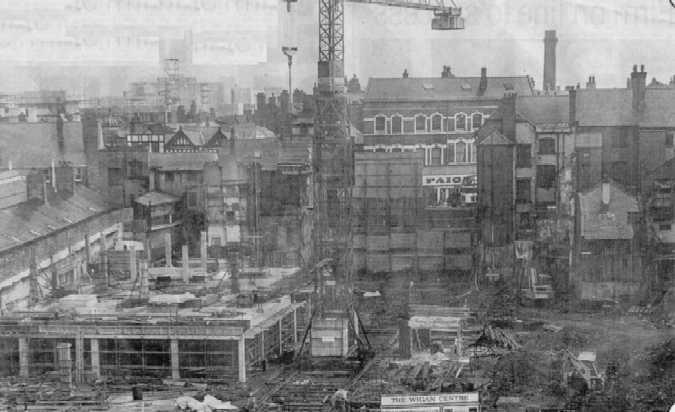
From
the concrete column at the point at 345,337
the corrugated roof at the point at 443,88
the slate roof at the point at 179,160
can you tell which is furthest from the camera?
the corrugated roof at the point at 443,88

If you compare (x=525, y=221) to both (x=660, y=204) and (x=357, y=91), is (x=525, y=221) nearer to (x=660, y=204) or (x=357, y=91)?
(x=660, y=204)

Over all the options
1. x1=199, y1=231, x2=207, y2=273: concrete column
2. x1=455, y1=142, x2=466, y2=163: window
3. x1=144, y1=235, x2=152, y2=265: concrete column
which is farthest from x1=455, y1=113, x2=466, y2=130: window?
x1=144, y1=235, x2=152, y2=265: concrete column

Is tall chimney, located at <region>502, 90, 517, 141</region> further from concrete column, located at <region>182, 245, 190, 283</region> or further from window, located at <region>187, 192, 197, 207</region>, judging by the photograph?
concrete column, located at <region>182, 245, 190, 283</region>

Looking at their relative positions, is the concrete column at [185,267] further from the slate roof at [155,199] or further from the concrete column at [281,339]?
the slate roof at [155,199]

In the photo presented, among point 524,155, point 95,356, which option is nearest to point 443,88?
point 524,155

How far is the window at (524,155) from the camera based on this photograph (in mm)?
15945

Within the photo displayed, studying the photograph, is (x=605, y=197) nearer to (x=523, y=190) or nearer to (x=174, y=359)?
(x=523, y=190)

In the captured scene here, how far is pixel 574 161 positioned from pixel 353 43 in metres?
3.78

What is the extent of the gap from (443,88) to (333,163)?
4708 millimetres

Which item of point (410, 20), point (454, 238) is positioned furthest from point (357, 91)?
point (454, 238)

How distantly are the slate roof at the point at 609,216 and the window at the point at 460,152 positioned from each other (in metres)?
3.30

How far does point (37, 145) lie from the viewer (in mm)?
17391

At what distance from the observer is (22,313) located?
12539 mm

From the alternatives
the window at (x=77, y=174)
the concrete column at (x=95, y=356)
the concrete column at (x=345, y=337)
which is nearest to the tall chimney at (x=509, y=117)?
the concrete column at (x=345, y=337)
